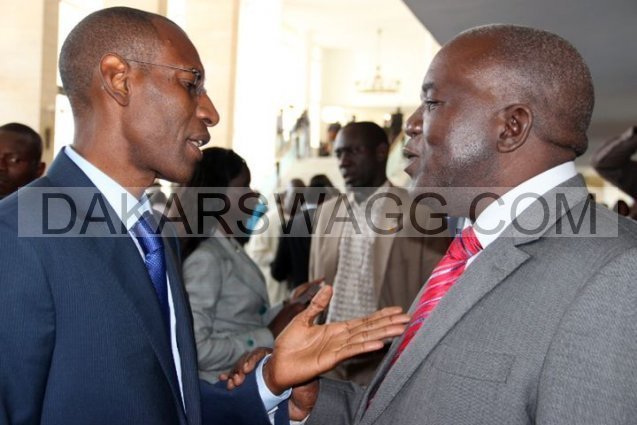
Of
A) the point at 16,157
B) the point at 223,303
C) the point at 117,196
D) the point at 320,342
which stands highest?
the point at 16,157

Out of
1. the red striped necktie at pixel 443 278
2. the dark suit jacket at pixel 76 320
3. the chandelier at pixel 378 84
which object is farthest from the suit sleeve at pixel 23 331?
the chandelier at pixel 378 84

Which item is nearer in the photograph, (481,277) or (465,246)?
(481,277)

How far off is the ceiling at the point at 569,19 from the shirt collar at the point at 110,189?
4.50 meters

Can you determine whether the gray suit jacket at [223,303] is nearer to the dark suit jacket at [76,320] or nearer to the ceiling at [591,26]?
Answer: the dark suit jacket at [76,320]

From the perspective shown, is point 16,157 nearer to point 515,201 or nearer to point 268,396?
point 268,396

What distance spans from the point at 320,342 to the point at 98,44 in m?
1.01

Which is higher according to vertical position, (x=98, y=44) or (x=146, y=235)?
(x=98, y=44)

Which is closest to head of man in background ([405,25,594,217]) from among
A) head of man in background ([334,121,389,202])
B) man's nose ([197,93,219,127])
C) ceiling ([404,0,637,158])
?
man's nose ([197,93,219,127])

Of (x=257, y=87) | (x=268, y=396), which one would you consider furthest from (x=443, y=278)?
A: (x=257, y=87)

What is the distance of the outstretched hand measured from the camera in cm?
174

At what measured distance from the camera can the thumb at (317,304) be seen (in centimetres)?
187

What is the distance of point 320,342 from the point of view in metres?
1.88

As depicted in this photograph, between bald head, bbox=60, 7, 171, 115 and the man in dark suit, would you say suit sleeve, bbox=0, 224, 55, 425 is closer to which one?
→ the man in dark suit

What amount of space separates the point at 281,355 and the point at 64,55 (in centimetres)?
103
